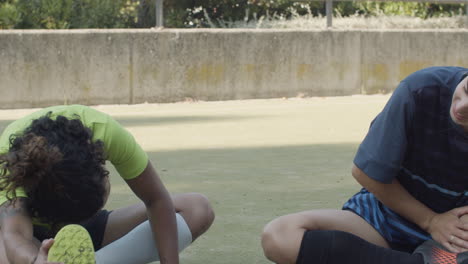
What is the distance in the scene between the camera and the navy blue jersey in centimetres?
285

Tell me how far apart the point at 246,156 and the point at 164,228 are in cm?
314

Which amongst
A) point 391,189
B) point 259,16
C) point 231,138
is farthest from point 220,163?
point 259,16

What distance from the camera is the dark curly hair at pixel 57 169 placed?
8.35ft

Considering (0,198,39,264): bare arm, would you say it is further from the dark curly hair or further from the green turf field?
the green turf field

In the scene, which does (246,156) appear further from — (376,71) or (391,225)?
(376,71)

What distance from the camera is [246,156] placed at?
6.14 meters

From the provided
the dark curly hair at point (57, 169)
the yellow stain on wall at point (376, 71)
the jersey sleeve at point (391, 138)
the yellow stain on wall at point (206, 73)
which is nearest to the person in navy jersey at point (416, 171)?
the jersey sleeve at point (391, 138)

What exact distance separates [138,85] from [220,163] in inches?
170

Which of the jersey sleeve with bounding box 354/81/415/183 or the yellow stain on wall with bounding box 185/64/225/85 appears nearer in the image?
the jersey sleeve with bounding box 354/81/415/183

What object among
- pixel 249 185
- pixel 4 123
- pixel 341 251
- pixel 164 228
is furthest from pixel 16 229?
pixel 4 123

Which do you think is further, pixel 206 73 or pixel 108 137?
pixel 206 73

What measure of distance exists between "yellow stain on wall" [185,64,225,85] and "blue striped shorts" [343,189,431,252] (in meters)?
7.23

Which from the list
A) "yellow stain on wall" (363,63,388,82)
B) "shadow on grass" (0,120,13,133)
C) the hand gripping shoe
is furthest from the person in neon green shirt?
"yellow stain on wall" (363,63,388,82)

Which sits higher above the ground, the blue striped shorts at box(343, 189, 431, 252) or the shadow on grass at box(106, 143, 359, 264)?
the blue striped shorts at box(343, 189, 431, 252)
